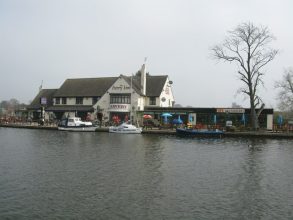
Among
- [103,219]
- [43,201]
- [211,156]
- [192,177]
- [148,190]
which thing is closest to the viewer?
[103,219]

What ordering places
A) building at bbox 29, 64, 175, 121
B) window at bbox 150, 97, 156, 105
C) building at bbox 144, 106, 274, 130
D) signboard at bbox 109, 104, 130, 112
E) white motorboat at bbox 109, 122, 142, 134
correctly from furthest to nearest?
window at bbox 150, 97, 156, 105 → building at bbox 29, 64, 175, 121 → signboard at bbox 109, 104, 130, 112 → building at bbox 144, 106, 274, 130 → white motorboat at bbox 109, 122, 142, 134

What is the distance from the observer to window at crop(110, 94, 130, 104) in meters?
71.8

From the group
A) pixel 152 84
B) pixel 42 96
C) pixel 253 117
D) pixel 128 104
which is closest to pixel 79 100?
pixel 128 104

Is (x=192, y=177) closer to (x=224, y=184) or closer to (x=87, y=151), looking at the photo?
(x=224, y=184)

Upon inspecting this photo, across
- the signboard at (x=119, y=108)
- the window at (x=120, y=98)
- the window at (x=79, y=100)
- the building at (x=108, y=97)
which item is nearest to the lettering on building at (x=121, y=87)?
the building at (x=108, y=97)

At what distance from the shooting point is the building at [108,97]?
71.8 metres

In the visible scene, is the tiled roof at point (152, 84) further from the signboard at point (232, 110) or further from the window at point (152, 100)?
the signboard at point (232, 110)

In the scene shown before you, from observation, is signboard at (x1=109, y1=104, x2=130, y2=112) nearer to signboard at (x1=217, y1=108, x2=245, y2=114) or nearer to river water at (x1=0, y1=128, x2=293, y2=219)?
signboard at (x1=217, y1=108, x2=245, y2=114)

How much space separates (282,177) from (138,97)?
4800 cm

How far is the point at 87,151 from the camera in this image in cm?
3522

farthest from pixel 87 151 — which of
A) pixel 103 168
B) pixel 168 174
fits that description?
pixel 168 174

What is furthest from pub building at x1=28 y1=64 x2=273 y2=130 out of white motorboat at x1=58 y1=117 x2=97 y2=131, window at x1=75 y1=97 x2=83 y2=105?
white motorboat at x1=58 y1=117 x2=97 y2=131

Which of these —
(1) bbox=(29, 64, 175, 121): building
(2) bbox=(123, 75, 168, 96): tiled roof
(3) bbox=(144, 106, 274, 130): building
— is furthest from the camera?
(2) bbox=(123, 75, 168, 96): tiled roof

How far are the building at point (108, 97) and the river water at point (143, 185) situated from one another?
36.7 meters
